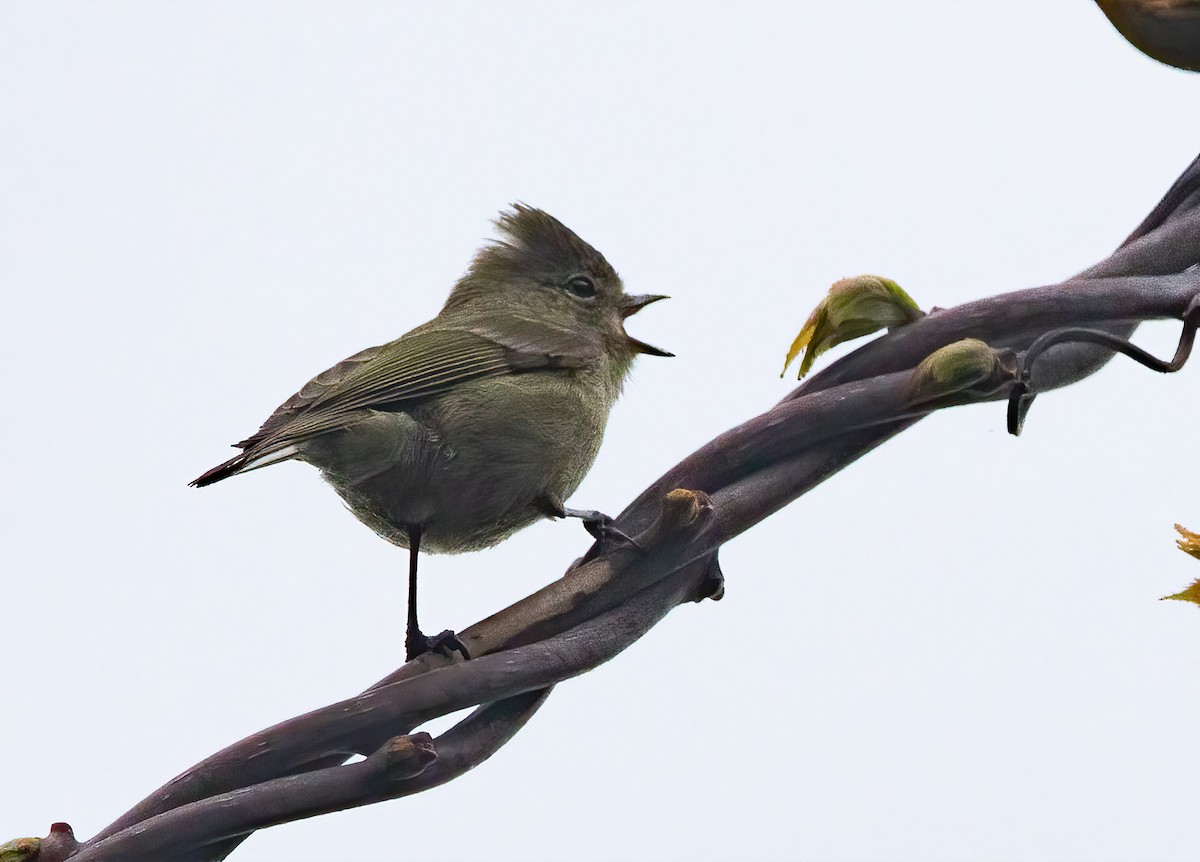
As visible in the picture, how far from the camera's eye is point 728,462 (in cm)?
180

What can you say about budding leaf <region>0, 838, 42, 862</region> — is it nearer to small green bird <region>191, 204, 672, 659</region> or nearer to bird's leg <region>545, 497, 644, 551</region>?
small green bird <region>191, 204, 672, 659</region>

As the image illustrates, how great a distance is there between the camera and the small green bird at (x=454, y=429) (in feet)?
7.88

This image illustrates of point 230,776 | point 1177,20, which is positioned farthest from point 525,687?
point 1177,20

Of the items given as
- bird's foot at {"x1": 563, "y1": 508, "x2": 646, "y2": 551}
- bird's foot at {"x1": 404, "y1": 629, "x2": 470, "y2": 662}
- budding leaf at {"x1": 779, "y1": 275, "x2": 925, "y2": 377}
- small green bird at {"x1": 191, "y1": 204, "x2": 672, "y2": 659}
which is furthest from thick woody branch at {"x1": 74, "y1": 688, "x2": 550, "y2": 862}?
budding leaf at {"x1": 779, "y1": 275, "x2": 925, "y2": 377}

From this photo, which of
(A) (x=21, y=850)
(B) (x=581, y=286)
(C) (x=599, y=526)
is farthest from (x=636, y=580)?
(B) (x=581, y=286)

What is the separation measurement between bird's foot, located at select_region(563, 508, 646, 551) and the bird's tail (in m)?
0.51

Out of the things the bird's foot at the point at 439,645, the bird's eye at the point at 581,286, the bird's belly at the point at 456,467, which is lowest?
the bird's foot at the point at 439,645

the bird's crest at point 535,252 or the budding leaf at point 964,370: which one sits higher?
the bird's crest at point 535,252

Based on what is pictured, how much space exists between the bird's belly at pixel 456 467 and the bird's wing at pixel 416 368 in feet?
0.16

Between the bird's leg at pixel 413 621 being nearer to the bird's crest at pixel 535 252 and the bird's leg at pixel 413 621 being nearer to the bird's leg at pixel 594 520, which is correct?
the bird's leg at pixel 594 520

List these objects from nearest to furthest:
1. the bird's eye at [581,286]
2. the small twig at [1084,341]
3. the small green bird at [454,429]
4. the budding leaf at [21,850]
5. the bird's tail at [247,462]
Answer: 1. the budding leaf at [21,850]
2. the small twig at [1084,341]
3. the bird's tail at [247,462]
4. the small green bird at [454,429]
5. the bird's eye at [581,286]

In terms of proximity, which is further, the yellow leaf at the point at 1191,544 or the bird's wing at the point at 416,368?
the bird's wing at the point at 416,368

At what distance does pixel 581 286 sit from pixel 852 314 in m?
1.24

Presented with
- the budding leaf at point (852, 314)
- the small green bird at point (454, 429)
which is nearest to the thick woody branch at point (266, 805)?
the small green bird at point (454, 429)
